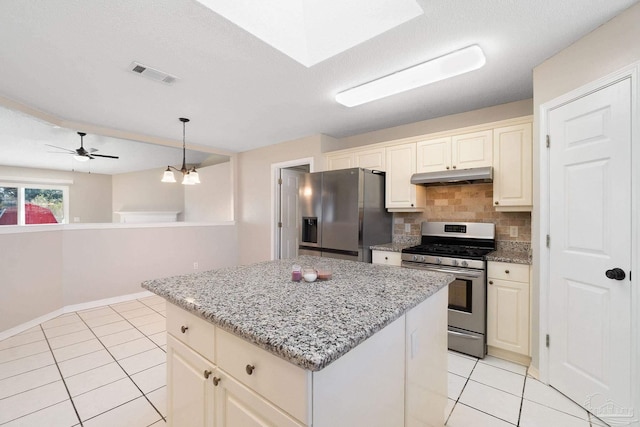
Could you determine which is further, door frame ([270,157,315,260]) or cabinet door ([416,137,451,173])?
door frame ([270,157,315,260])

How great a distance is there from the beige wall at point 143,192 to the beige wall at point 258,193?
1.74 metres

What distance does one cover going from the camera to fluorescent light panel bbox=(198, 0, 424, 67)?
167cm

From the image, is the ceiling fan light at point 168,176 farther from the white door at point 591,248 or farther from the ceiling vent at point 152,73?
the white door at point 591,248

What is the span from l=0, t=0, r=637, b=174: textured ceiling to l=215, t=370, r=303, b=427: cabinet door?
1.92m

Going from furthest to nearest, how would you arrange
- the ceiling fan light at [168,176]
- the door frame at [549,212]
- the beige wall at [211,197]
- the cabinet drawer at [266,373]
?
the beige wall at [211,197] < the ceiling fan light at [168,176] < the door frame at [549,212] < the cabinet drawer at [266,373]

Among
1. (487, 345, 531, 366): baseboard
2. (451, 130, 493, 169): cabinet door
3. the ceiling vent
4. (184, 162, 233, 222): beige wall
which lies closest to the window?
(184, 162, 233, 222): beige wall

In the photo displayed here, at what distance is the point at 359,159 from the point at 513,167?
166 centimetres

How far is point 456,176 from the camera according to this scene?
271 centimetres

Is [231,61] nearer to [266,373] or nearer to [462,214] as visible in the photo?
[266,373]

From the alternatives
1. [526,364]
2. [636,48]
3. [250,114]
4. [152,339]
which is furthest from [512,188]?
[152,339]

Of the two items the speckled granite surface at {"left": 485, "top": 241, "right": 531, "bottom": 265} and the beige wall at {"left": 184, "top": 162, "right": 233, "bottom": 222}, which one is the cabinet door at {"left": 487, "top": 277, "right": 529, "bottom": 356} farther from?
the beige wall at {"left": 184, "top": 162, "right": 233, "bottom": 222}

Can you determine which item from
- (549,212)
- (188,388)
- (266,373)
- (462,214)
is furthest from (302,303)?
(462,214)

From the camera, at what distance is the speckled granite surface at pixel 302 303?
81 cm

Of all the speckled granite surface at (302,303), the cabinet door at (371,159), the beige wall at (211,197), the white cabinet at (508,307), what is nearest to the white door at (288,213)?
the beige wall at (211,197)
